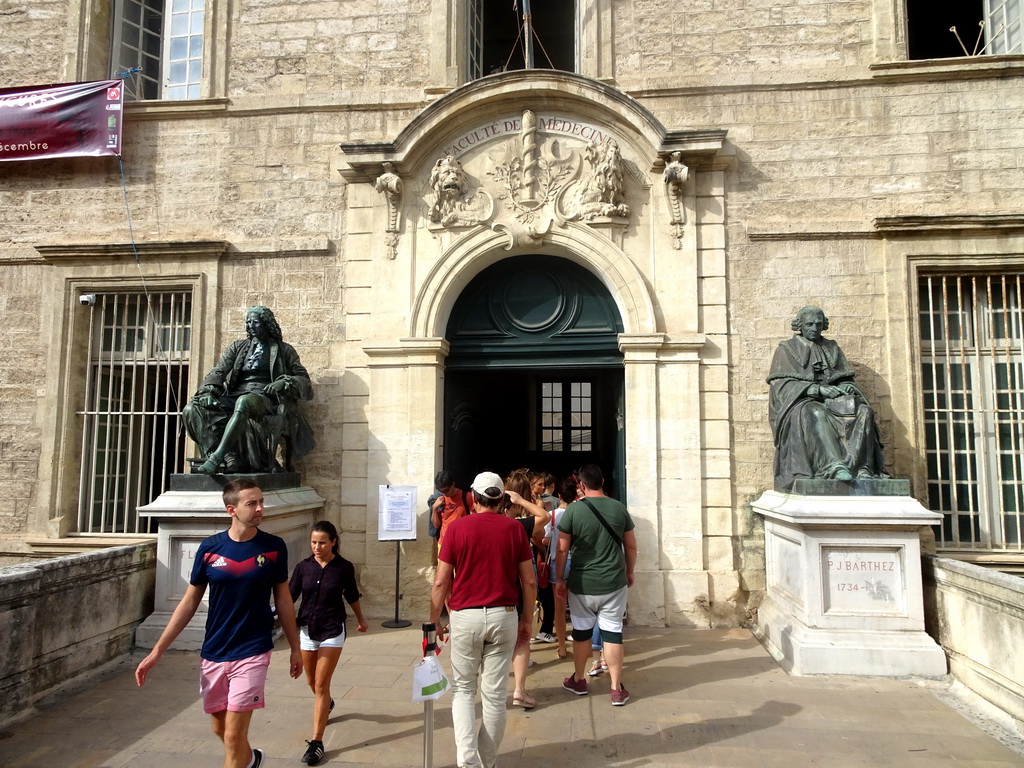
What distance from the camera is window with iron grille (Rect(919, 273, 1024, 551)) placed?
6984 mm

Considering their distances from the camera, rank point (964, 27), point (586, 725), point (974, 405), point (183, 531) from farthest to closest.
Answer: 1. point (964, 27)
2. point (974, 405)
3. point (183, 531)
4. point (586, 725)

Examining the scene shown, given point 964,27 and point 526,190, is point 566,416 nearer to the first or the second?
point 526,190

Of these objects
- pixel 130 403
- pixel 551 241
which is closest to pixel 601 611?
pixel 551 241

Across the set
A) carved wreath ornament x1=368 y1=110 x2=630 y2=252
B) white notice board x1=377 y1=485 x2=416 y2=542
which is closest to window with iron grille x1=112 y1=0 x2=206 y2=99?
carved wreath ornament x1=368 y1=110 x2=630 y2=252

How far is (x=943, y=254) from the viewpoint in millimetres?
7105

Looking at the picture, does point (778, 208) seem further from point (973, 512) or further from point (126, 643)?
point (126, 643)

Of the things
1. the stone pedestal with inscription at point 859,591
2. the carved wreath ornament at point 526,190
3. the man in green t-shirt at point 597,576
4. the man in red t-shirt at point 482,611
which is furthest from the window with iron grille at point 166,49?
the stone pedestal with inscription at point 859,591

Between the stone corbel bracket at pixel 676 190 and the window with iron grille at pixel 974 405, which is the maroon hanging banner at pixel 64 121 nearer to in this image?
the stone corbel bracket at pixel 676 190

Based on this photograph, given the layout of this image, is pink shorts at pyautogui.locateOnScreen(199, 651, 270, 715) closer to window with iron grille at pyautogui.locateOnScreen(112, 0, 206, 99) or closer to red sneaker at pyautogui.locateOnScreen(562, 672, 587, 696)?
red sneaker at pyautogui.locateOnScreen(562, 672, 587, 696)

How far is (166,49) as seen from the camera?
8844 mm

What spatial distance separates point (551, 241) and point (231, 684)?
5.37m

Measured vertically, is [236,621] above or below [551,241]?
below

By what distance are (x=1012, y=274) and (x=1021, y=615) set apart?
4157mm

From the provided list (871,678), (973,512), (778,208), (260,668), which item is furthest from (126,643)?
(973,512)
